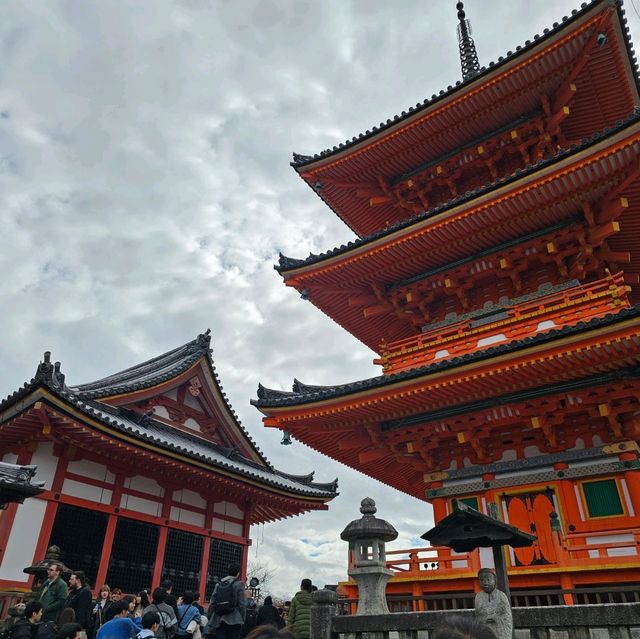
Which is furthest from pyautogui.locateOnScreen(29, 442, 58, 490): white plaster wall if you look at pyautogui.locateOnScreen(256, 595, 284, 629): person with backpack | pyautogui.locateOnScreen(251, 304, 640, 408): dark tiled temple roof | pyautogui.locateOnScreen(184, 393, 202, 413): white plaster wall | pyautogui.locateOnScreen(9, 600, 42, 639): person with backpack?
pyautogui.locateOnScreen(9, 600, 42, 639): person with backpack

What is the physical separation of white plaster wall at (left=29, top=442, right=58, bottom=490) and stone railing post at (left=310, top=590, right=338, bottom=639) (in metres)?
8.65

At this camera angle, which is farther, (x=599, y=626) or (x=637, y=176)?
(x=637, y=176)

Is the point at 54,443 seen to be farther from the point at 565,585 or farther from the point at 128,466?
the point at 565,585

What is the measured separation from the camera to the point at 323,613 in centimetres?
802

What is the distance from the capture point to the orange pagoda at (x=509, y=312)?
10578 millimetres

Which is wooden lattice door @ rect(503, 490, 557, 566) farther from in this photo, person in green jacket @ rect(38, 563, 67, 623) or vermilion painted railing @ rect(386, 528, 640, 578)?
person in green jacket @ rect(38, 563, 67, 623)

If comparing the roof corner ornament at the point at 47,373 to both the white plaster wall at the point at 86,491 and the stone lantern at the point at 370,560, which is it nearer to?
the white plaster wall at the point at 86,491

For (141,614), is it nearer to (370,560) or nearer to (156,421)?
(370,560)

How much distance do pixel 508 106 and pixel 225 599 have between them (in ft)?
46.1

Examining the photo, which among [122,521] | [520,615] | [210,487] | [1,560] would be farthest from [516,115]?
[1,560]

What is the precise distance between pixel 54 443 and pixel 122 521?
3.10 m

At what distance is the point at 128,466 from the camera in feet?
51.4

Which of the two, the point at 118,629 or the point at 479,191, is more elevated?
the point at 479,191

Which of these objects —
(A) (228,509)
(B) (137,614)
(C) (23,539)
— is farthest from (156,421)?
(B) (137,614)
